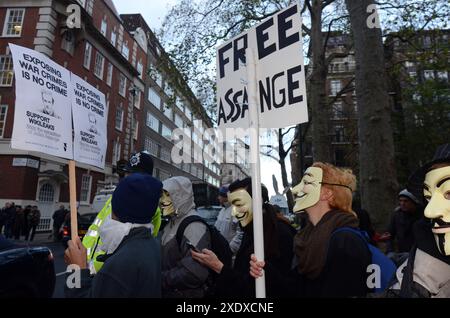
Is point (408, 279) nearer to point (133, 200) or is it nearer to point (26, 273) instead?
point (133, 200)

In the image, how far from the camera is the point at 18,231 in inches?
627

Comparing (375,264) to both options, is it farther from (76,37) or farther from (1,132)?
(76,37)

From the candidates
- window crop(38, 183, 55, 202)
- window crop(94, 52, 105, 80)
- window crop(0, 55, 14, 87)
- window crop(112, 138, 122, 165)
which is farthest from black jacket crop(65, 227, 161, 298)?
window crop(112, 138, 122, 165)

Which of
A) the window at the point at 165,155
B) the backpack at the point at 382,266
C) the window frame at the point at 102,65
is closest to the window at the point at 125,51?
the window frame at the point at 102,65

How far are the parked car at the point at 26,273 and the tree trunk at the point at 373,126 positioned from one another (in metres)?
4.66

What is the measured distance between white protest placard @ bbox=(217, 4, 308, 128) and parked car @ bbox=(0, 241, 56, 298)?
3.15m

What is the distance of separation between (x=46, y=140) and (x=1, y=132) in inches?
838

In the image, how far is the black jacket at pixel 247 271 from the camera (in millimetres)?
2363

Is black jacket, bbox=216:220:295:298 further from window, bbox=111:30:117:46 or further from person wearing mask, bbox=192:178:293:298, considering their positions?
window, bbox=111:30:117:46

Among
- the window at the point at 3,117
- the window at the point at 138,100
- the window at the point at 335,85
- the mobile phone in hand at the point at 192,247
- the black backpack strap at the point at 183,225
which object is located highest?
the window at the point at 335,85

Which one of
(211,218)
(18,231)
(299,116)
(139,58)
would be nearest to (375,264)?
(299,116)

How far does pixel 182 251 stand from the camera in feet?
9.34

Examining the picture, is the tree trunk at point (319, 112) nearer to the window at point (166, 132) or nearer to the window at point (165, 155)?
the window at point (165, 155)

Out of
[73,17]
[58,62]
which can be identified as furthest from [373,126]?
[73,17]
